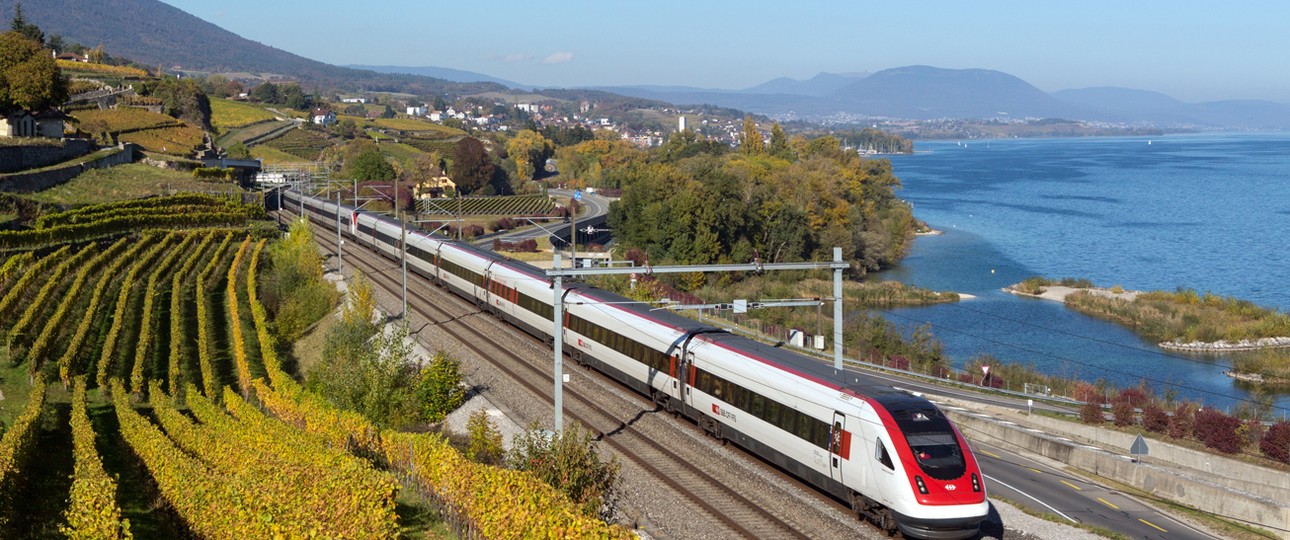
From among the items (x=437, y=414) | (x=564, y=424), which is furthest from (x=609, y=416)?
(x=437, y=414)

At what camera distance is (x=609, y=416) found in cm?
2894

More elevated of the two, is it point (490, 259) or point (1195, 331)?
point (490, 259)

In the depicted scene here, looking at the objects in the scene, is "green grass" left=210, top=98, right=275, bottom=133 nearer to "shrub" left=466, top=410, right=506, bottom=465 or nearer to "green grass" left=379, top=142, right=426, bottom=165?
"green grass" left=379, top=142, right=426, bottom=165

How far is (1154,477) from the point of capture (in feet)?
83.7

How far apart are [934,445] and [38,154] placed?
71.9 metres

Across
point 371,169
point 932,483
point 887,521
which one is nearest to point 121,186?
point 371,169

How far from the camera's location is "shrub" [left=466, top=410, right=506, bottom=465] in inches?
954

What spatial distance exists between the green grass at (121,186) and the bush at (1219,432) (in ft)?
195

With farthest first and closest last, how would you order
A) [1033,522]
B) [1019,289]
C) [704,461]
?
[1019,289]
[704,461]
[1033,522]

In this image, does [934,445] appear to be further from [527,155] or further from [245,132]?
[527,155]

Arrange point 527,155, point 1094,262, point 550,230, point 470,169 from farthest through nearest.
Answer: point 527,155 < point 470,169 < point 550,230 < point 1094,262

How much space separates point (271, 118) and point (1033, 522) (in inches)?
6777

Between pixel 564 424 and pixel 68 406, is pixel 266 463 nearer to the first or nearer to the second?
pixel 564 424

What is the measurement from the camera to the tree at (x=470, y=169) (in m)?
139
